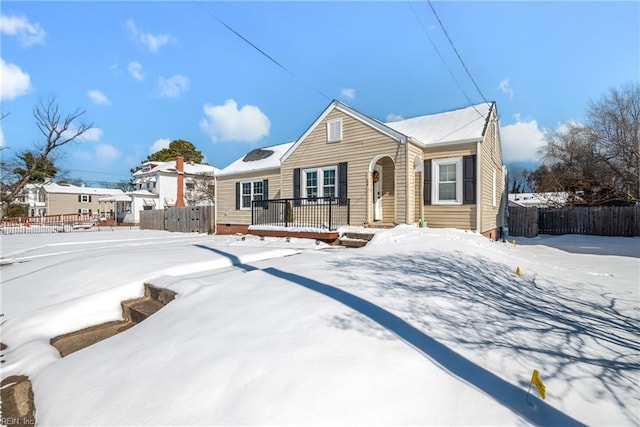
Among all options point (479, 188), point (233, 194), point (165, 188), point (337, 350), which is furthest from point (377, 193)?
point (165, 188)

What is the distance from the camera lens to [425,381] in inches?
85.8

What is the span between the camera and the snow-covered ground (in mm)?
2020

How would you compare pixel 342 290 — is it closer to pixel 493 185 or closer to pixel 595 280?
pixel 595 280

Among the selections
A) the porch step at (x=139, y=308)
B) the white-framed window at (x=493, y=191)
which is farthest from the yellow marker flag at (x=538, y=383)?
the white-framed window at (x=493, y=191)

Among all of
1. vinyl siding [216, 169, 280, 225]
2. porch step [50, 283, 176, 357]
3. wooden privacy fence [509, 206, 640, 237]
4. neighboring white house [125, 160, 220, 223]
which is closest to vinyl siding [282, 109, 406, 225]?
vinyl siding [216, 169, 280, 225]

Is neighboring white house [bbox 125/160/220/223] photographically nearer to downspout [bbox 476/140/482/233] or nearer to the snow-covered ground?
downspout [bbox 476/140/482/233]

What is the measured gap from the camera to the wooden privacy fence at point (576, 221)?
52.4 ft

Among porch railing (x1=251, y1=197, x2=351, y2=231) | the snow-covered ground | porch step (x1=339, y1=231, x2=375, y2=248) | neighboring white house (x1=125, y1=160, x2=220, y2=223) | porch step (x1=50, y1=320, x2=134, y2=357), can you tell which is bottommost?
porch step (x1=50, y1=320, x2=134, y2=357)

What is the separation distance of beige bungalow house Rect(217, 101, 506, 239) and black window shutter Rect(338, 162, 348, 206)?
0.04 meters

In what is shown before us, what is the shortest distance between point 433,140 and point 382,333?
875 cm

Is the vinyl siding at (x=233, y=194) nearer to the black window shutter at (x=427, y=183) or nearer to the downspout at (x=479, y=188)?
the black window shutter at (x=427, y=183)

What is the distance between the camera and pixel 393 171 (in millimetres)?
10812

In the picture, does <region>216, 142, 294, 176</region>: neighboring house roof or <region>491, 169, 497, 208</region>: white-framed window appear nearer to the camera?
<region>491, 169, 497, 208</region>: white-framed window

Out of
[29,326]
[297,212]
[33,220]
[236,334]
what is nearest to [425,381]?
[236,334]
